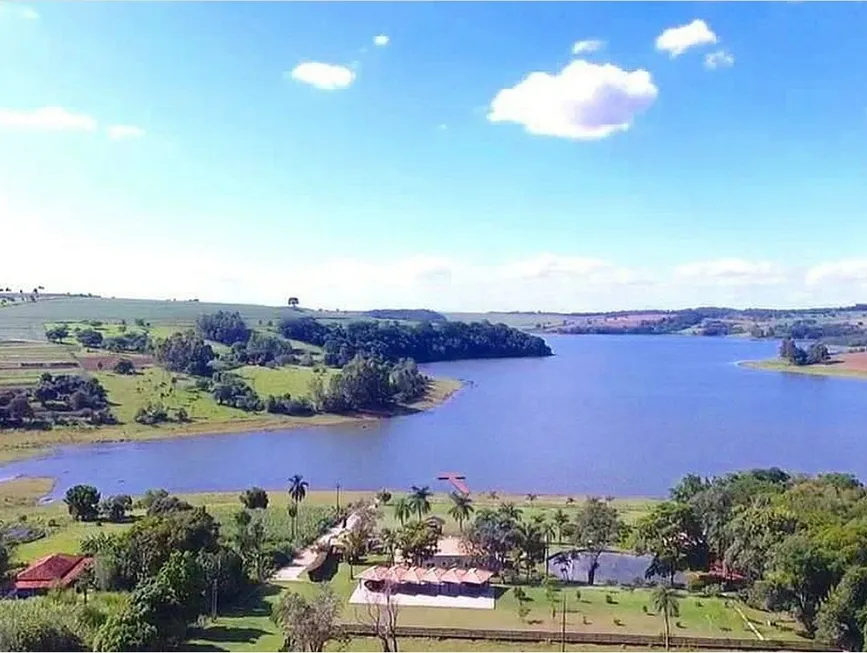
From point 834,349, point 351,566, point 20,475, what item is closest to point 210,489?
point 20,475

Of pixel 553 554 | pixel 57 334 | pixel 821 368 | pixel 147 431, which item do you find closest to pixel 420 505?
pixel 553 554

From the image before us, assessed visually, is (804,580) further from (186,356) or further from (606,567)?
(186,356)

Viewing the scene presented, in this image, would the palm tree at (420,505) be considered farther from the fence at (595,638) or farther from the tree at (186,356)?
the tree at (186,356)

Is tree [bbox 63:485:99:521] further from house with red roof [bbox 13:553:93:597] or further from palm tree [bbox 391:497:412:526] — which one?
palm tree [bbox 391:497:412:526]

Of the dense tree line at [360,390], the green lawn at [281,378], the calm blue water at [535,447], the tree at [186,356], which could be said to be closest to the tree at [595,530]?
the calm blue water at [535,447]

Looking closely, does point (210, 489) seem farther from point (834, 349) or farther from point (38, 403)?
point (834, 349)

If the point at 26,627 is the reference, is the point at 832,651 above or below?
below

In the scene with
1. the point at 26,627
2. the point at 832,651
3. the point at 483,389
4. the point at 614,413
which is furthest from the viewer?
the point at 483,389
